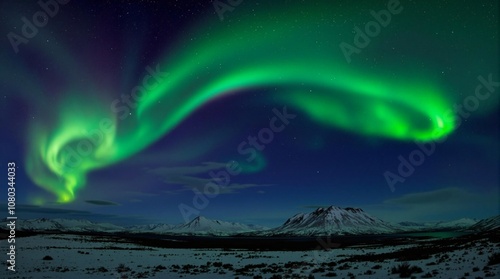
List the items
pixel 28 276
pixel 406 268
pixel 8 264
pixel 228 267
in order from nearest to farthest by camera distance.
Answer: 1. pixel 406 268
2. pixel 28 276
3. pixel 8 264
4. pixel 228 267

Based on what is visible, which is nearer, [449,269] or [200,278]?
[449,269]

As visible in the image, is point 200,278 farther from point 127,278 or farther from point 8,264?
point 8,264

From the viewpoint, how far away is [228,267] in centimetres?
3662

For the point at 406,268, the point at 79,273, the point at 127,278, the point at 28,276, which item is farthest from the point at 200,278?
the point at 406,268

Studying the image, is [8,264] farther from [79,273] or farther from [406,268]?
[406,268]

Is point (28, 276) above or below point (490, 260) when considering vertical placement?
above

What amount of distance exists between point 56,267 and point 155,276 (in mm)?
11796

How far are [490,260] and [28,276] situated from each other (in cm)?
3377

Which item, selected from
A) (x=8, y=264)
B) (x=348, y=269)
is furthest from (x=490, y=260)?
(x=8, y=264)

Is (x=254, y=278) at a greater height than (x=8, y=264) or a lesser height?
lesser

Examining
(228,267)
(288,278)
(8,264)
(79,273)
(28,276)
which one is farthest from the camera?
(228,267)

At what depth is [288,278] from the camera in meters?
26.0

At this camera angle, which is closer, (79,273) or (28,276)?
(28,276)

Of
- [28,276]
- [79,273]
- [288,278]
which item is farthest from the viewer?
[79,273]
